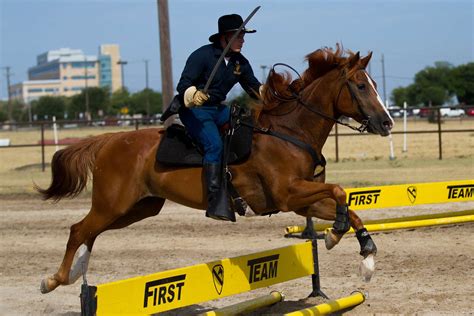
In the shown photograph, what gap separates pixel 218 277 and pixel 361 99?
6.42 feet

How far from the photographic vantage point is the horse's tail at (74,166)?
8.20m

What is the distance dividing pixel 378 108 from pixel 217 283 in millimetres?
1985

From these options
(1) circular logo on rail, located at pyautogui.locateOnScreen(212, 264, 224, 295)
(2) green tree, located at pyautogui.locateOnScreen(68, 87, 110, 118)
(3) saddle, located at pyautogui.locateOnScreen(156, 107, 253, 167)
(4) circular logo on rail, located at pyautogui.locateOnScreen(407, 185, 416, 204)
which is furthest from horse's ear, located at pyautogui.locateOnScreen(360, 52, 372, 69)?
(2) green tree, located at pyautogui.locateOnScreen(68, 87, 110, 118)

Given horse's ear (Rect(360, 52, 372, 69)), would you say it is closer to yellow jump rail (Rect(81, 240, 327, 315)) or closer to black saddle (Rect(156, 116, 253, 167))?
black saddle (Rect(156, 116, 253, 167))

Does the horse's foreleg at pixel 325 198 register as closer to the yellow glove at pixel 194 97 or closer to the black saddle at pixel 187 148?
the black saddle at pixel 187 148

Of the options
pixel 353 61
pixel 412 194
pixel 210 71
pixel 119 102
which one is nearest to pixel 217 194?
pixel 210 71

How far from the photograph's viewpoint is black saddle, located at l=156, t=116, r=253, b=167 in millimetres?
7230

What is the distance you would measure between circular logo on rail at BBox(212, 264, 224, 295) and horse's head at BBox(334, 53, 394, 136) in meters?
1.72

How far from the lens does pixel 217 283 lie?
6.30 m

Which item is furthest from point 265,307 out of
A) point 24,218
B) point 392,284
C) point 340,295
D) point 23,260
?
point 24,218

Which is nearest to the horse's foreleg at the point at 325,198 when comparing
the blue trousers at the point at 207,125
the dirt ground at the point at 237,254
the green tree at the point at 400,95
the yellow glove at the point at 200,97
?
the blue trousers at the point at 207,125

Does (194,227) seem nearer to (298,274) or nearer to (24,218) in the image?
(24,218)

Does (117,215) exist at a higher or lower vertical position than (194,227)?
higher

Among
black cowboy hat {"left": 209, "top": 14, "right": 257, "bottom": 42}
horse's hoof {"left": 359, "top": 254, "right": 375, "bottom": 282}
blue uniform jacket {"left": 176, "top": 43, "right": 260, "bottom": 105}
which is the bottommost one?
horse's hoof {"left": 359, "top": 254, "right": 375, "bottom": 282}
